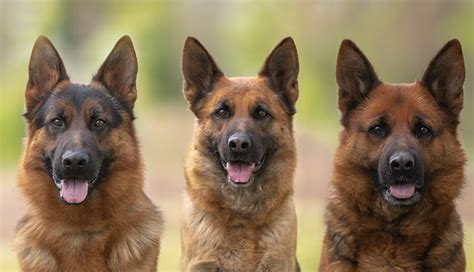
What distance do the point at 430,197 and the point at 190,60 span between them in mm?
2388

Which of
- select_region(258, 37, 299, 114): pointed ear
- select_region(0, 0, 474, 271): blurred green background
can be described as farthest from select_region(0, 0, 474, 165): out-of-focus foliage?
select_region(258, 37, 299, 114): pointed ear

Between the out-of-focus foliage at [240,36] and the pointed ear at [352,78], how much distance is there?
8.14 m

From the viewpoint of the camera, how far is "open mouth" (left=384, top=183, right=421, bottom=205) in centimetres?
658

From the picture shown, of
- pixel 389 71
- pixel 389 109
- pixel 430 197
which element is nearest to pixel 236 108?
pixel 389 109

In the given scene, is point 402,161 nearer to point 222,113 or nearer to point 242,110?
point 242,110

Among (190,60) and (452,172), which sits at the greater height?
(190,60)

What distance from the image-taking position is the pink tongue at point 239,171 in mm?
6938

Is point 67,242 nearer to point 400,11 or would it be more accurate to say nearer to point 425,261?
point 425,261

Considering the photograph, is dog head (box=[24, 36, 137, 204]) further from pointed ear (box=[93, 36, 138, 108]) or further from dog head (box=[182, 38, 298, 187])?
dog head (box=[182, 38, 298, 187])

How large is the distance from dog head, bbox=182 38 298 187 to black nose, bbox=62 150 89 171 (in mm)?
1171

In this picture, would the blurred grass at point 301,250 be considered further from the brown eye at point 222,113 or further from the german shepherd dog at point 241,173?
the brown eye at point 222,113

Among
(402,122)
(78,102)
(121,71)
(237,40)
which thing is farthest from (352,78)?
(237,40)

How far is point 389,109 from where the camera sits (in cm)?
680

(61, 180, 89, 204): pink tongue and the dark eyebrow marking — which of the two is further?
the dark eyebrow marking
